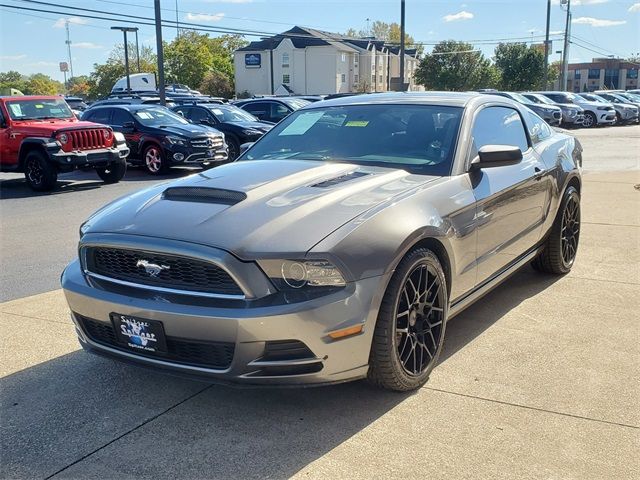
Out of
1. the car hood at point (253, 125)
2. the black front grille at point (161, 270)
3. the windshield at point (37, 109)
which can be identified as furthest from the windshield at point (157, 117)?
the black front grille at point (161, 270)

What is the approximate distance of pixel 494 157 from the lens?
4.13 metres

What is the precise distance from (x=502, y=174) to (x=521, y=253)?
2.48 feet

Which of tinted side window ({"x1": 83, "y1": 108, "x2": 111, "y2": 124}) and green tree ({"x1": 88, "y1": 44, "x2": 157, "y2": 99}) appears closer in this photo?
tinted side window ({"x1": 83, "y1": 108, "x2": 111, "y2": 124})

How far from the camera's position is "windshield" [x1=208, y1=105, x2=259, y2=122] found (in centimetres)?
1738

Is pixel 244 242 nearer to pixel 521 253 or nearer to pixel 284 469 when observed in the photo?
pixel 284 469

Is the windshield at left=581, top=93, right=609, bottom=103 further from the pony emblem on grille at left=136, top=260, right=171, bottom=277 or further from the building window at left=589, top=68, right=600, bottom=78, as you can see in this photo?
the building window at left=589, top=68, right=600, bottom=78

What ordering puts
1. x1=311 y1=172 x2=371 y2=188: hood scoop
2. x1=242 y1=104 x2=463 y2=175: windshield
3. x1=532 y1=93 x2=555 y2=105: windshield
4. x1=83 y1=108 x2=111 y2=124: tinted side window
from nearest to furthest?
1. x1=311 y1=172 x2=371 y2=188: hood scoop
2. x1=242 y1=104 x2=463 y2=175: windshield
3. x1=83 y1=108 x2=111 y2=124: tinted side window
4. x1=532 y1=93 x2=555 y2=105: windshield

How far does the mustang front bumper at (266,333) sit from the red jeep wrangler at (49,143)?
10008 millimetres

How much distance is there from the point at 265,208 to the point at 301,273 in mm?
503

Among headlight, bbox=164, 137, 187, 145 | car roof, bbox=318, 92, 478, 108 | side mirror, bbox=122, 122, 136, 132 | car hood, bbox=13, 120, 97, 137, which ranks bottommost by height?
headlight, bbox=164, 137, 187, 145

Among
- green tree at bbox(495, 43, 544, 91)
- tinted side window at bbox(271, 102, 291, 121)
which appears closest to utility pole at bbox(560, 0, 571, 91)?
green tree at bbox(495, 43, 544, 91)

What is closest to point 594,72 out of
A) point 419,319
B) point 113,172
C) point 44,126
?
point 113,172

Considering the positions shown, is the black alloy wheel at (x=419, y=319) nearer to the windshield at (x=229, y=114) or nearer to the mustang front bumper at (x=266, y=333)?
the mustang front bumper at (x=266, y=333)

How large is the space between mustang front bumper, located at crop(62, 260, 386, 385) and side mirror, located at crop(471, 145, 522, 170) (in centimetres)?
139
